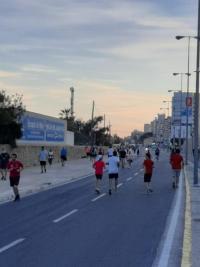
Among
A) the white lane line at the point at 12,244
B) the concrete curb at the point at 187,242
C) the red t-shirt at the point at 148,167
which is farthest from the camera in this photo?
the red t-shirt at the point at 148,167

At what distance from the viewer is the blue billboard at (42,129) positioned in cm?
6050

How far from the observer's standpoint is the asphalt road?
1127cm

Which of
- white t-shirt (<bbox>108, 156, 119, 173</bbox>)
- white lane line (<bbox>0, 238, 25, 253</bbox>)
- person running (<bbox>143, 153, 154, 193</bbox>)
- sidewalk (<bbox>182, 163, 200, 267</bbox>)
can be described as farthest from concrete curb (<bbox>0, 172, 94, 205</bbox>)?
white lane line (<bbox>0, 238, 25, 253</bbox>)

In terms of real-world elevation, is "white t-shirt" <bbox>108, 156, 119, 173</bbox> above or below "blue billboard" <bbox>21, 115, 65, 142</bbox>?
below

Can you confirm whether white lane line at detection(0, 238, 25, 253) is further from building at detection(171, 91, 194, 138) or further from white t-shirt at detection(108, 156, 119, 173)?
building at detection(171, 91, 194, 138)

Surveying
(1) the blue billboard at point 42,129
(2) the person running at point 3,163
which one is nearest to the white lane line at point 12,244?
(2) the person running at point 3,163

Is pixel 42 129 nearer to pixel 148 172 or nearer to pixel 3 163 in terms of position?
pixel 3 163

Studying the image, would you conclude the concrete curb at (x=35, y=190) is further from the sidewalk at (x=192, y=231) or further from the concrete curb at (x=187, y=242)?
the concrete curb at (x=187, y=242)

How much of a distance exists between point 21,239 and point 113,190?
15.4 metres

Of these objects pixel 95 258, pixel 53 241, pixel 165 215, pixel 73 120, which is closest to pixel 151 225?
pixel 165 215

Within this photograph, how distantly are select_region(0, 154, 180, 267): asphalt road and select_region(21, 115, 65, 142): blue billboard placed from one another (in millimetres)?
34909

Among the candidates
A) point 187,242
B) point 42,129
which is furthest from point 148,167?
point 42,129

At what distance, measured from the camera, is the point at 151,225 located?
1616 centimetres

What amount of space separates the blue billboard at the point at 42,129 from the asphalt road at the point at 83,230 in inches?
1374
